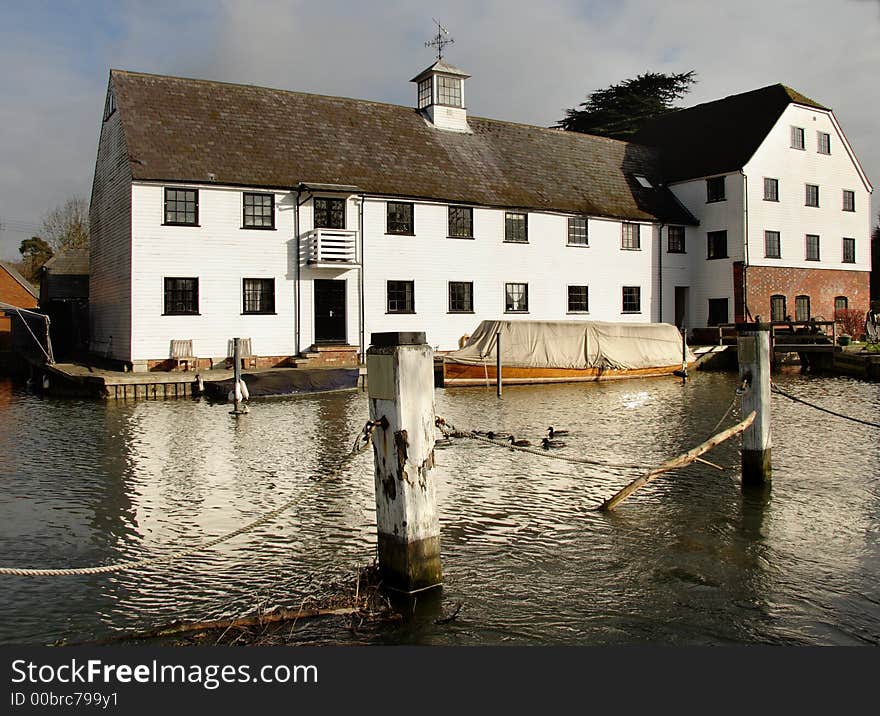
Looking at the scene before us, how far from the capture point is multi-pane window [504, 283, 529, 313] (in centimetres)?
3625

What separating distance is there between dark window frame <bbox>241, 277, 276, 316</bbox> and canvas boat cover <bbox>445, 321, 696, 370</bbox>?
295 inches

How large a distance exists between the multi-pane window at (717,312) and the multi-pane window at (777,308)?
7.82 feet

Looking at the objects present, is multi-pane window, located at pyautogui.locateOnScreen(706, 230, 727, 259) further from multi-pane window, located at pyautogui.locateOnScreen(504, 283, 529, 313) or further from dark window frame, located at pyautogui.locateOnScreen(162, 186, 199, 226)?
dark window frame, located at pyautogui.locateOnScreen(162, 186, 199, 226)

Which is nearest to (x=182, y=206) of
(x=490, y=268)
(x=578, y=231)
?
(x=490, y=268)

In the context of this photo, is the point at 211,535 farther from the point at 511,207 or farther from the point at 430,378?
the point at 511,207

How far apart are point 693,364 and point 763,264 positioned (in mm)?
8982

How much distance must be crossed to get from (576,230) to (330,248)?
12.9m

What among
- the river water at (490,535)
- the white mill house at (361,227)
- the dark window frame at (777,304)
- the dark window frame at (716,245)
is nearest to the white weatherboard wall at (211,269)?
the white mill house at (361,227)

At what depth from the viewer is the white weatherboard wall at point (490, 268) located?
33.2m

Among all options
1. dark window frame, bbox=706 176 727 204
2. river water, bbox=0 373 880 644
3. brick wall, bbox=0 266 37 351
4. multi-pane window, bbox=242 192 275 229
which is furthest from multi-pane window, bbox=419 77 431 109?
brick wall, bbox=0 266 37 351

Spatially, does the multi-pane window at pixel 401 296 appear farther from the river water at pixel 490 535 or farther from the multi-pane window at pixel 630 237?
the river water at pixel 490 535

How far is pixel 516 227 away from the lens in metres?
36.6

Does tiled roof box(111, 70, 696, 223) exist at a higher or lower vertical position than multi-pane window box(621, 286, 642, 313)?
higher

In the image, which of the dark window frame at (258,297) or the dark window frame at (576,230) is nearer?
the dark window frame at (258,297)
